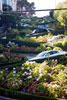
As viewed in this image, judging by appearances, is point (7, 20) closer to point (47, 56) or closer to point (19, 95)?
point (47, 56)

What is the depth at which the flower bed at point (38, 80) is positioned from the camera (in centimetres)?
1477

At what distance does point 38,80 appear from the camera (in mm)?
16562

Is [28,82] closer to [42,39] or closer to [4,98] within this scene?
[4,98]

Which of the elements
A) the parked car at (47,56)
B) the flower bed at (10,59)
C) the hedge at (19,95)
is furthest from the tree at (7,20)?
the hedge at (19,95)

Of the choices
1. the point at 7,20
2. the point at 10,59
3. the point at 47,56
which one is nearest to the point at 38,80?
the point at 10,59

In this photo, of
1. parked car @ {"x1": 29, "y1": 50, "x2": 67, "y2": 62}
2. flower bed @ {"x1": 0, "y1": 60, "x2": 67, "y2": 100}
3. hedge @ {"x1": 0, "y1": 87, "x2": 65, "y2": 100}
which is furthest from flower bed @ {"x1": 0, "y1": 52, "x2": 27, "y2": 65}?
hedge @ {"x1": 0, "y1": 87, "x2": 65, "y2": 100}

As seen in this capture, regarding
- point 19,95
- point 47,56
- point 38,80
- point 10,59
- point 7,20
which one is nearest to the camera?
point 19,95

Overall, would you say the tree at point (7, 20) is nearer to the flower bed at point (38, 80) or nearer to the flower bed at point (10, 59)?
the flower bed at point (10, 59)

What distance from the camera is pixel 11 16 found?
52.8 meters

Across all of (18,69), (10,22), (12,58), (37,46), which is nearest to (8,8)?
(10,22)

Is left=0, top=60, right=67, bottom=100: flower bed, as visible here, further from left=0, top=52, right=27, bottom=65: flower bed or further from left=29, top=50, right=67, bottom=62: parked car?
left=29, top=50, right=67, bottom=62: parked car

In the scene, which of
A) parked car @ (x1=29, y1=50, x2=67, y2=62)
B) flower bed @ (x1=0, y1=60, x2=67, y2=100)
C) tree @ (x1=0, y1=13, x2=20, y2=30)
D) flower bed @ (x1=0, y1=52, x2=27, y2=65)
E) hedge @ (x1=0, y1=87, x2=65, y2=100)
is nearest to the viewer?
hedge @ (x1=0, y1=87, x2=65, y2=100)

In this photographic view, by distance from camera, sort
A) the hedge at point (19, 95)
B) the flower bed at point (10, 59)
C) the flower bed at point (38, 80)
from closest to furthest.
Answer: the hedge at point (19, 95) → the flower bed at point (38, 80) → the flower bed at point (10, 59)

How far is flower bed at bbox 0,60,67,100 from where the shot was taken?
14.8 m
